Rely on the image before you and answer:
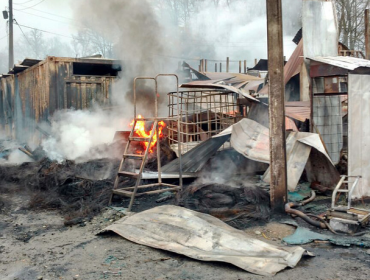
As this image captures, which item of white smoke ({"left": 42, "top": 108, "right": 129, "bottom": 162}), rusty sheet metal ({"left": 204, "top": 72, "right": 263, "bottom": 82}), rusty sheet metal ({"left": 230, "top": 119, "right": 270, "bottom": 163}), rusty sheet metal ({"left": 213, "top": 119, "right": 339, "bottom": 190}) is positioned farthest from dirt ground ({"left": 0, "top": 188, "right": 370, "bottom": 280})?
rusty sheet metal ({"left": 204, "top": 72, "right": 263, "bottom": 82})

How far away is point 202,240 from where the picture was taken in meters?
4.41

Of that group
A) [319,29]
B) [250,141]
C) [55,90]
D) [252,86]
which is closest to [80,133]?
[55,90]

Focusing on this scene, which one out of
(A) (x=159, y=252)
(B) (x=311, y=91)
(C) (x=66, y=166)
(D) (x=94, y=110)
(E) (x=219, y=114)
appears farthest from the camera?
(D) (x=94, y=110)

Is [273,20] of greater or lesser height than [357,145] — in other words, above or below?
above

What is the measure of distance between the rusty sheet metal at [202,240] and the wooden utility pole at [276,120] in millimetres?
1384

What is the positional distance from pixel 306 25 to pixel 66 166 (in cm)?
744

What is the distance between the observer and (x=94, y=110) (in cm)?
1255

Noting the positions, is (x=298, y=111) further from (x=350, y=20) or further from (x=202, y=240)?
(x=350, y=20)

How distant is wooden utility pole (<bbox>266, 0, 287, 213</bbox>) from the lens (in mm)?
5801

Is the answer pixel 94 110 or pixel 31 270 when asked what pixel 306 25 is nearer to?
pixel 94 110

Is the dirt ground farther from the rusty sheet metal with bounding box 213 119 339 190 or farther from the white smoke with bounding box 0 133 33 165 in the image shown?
the white smoke with bounding box 0 133 33 165

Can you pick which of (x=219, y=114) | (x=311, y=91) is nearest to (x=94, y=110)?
(x=219, y=114)

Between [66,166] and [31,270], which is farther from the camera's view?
[66,166]

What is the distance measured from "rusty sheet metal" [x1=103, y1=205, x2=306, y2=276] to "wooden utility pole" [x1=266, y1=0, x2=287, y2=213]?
4.54ft
